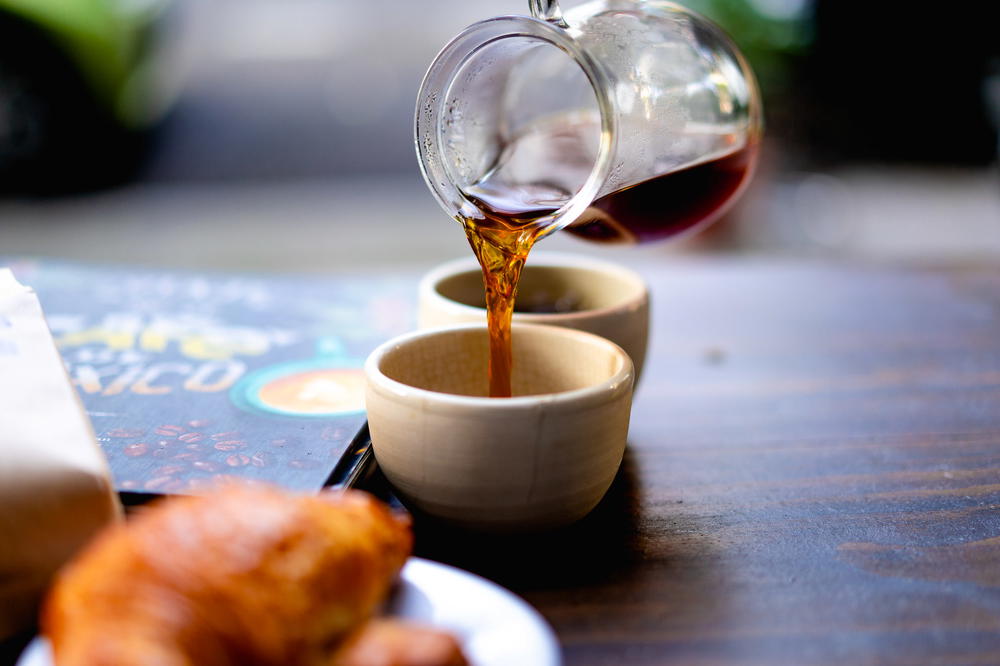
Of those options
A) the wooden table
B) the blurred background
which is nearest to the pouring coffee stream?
the wooden table

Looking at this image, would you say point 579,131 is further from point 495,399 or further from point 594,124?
point 495,399

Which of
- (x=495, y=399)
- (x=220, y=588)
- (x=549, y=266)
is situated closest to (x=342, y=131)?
(x=549, y=266)

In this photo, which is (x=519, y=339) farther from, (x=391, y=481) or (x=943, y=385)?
(x=943, y=385)

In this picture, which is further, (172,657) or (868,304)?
(868,304)

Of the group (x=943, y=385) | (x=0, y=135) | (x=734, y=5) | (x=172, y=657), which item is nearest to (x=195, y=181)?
(x=0, y=135)

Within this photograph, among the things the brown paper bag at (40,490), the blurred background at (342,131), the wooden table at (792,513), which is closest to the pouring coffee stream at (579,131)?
the wooden table at (792,513)

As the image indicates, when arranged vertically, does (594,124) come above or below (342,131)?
above

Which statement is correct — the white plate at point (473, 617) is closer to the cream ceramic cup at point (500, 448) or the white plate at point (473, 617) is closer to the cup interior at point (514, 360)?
the cream ceramic cup at point (500, 448)

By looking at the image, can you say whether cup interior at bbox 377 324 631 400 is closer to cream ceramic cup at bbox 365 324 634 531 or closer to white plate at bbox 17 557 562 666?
cream ceramic cup at bbox 365 324 634 531
